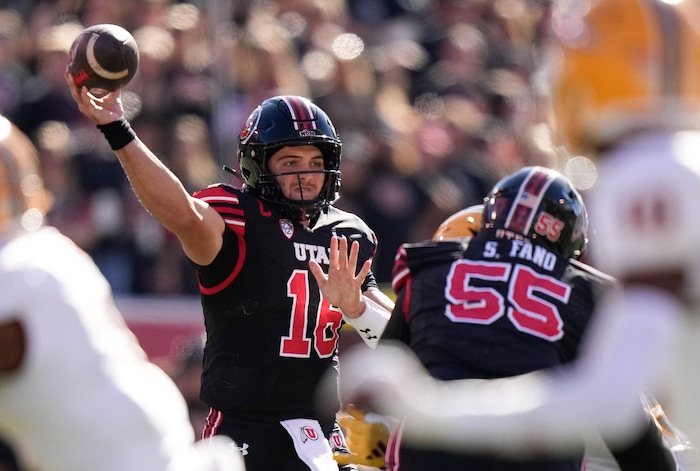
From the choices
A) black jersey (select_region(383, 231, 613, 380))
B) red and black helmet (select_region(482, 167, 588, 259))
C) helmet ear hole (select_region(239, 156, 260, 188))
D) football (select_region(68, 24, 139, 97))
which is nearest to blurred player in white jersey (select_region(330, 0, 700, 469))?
black jersey (select_region(383, 231, 613, 380))

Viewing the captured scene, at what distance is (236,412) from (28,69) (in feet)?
18.5

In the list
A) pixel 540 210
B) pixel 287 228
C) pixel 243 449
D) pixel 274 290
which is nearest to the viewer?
pixel 540 210

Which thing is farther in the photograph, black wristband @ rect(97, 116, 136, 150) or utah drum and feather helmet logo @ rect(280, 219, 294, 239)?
utah drum and feather helmet logo @ rect(280, 219, 294, 239)

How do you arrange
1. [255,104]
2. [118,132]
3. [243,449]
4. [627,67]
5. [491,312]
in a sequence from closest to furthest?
[627,67] < [491,312] < [118,132] < [243,449] < [255,104]

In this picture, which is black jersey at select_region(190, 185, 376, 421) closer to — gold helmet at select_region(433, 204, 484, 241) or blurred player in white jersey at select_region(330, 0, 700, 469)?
gold helmet at select_region(433, 204, 484, 241)

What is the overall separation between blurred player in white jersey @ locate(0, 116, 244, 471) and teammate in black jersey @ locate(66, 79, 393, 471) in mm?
1666

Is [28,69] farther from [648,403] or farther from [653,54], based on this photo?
[653,54]

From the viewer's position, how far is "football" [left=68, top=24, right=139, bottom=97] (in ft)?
15.1

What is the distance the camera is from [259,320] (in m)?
5.11

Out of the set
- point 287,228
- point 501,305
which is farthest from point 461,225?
point 501,305

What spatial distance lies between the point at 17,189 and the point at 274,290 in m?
1.94

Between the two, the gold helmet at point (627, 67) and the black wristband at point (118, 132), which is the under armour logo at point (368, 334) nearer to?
the black wristband at point (118, 132)

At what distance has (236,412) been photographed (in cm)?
509

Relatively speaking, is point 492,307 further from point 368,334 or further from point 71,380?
point 71,380
